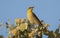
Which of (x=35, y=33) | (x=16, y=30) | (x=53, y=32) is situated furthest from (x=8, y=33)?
(x=53, y=32)

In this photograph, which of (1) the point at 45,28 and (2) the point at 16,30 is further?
(1) the point at 45,28

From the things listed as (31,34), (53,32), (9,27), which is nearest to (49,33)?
(53,32)

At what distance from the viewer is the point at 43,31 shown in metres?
1.11

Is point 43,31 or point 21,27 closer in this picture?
point 21,27

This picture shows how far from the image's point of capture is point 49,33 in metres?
1.08

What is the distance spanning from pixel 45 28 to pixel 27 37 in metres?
0.16

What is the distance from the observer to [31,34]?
1.00 m

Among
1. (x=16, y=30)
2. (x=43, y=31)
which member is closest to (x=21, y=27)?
(x=16, y=30)

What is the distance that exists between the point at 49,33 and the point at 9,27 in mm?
248

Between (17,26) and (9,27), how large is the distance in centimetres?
5

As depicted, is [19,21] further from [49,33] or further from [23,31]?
[49,33]

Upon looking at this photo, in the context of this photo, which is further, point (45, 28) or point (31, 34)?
point (45, 28)

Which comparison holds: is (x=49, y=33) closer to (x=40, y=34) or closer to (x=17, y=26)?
(x=40, y=34)

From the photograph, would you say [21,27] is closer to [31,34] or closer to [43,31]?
[31,34]
